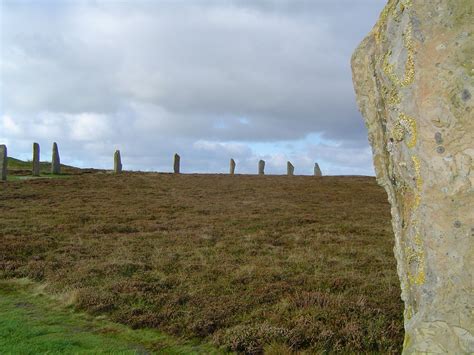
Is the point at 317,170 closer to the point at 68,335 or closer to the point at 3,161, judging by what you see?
the point at 3,161

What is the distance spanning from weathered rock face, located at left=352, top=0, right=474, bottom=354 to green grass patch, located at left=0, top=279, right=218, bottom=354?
14.0 feet

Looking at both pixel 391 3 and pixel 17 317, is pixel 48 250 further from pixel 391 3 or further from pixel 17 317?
pixel 391 3

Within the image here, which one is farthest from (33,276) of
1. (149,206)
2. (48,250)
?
(149,206)

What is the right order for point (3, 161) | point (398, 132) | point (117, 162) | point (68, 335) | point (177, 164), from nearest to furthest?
point (398, 132) < point (68, 335) < point (3, 161) < point (117, 162) < point (177, 164)

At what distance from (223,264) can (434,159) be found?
29.3 feet

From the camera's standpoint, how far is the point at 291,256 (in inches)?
520

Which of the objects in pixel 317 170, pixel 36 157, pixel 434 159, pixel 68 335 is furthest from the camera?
pixel 317 170

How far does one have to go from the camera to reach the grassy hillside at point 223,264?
792 centimetres

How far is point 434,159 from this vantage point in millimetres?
3760

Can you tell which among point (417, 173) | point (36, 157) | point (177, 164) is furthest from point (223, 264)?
point (177, 164)

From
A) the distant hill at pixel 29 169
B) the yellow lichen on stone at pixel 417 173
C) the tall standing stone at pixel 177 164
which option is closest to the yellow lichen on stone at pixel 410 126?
the yellow lichen on stone at pixel 417 173

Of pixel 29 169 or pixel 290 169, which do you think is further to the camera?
pixel 290 169

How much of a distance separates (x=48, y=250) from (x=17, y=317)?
19.3ft

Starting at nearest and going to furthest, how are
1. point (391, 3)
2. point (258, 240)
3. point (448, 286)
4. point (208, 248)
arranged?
point (448, 286), point (391, 3), point (208, 248), point (258, 240)
